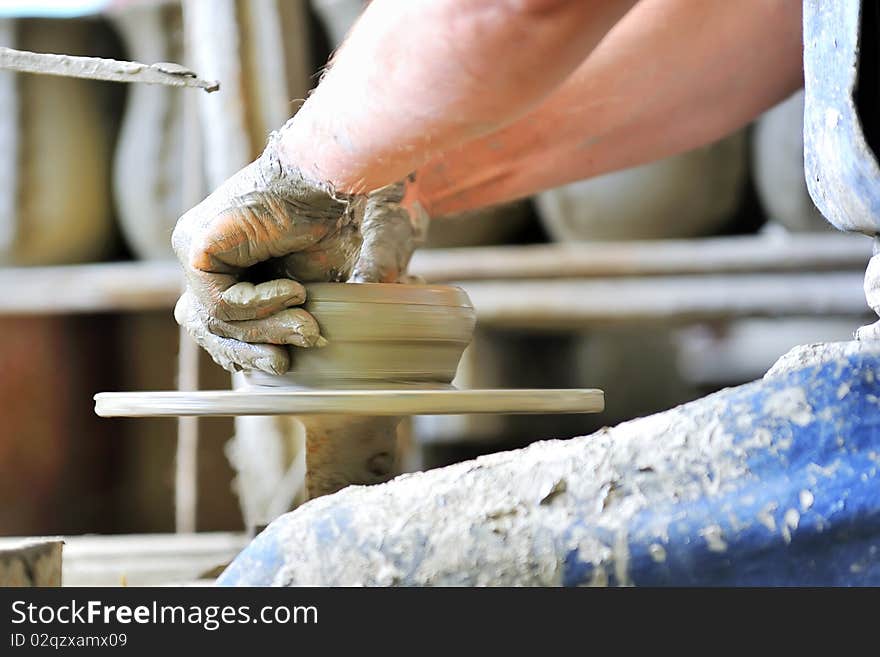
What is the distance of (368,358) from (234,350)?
192mm

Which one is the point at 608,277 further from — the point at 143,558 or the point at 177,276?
the point at 143,558

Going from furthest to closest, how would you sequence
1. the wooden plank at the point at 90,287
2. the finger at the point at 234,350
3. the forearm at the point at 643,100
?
the wooden plank at the point at 90,287 → the forearm at the point at 643,100 → the finger at the point at 234,350

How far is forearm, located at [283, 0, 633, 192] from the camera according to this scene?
986 mm

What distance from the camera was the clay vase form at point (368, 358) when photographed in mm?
1485

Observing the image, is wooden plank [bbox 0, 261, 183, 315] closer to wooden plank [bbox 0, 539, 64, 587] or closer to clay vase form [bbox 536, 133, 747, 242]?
clay vase form [bbox 536, 133, 747, 242]

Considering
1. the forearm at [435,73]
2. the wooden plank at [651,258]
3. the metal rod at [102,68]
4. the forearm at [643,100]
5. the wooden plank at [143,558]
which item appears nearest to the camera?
the forearm at [435,73]

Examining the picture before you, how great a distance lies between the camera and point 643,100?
1.71m

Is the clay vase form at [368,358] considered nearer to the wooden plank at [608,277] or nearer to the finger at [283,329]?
the finger at [283,329]

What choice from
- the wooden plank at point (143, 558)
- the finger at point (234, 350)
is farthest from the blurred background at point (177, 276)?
the finger at point (234, 350)

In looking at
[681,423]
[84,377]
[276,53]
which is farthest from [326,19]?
[681,423]

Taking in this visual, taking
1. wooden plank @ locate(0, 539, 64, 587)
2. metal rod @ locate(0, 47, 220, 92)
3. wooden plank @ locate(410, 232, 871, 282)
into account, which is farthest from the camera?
wooden plank @ locate(410, 232, 871, 282)

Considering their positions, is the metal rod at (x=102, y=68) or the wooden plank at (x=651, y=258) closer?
the metal rod at (x=102, y=68)

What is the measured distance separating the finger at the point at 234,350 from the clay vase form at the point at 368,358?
30 millimetres

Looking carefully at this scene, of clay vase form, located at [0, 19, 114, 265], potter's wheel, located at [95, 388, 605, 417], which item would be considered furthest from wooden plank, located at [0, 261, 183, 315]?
potter's wheel, located at [95, 388, 605, 417]
